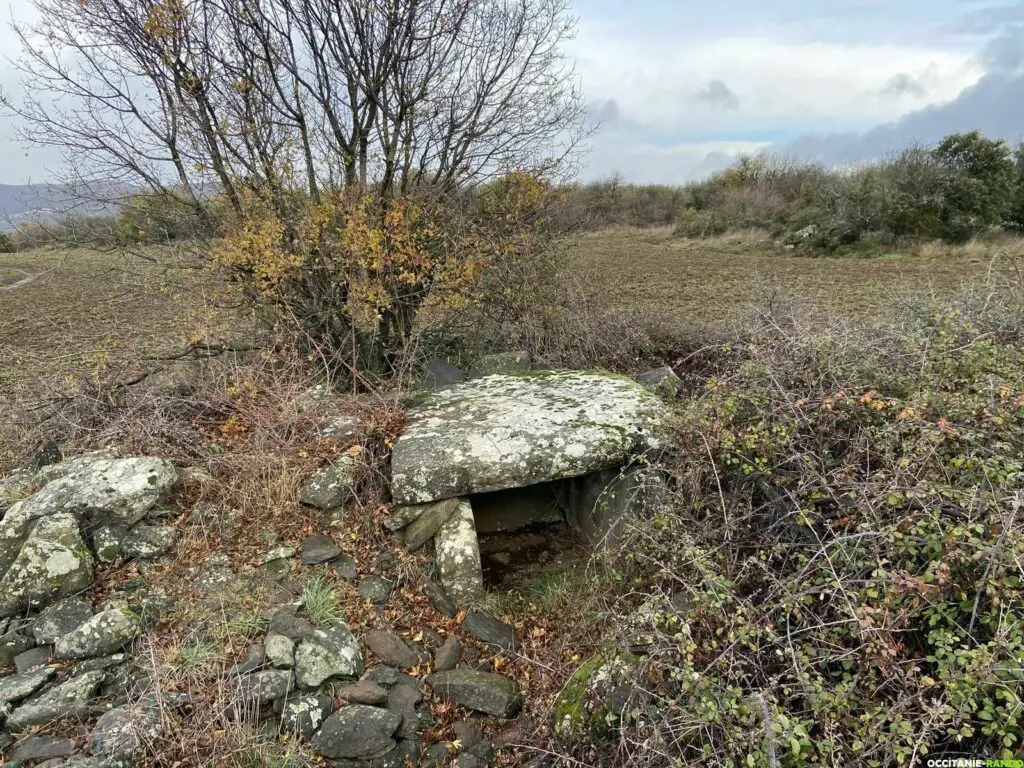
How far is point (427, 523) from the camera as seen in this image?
391 cm

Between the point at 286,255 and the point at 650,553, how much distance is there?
4.09m

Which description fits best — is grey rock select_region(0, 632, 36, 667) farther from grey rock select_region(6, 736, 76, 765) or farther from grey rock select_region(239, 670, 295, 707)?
grey rock select_region(239, 670, 295, 707)

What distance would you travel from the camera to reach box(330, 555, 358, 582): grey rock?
3.62m

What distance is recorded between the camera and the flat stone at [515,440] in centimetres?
389

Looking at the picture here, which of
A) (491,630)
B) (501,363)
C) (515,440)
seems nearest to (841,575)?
(491,630)

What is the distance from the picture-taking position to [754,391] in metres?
3.51

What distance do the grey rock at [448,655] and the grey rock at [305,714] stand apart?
60 cm

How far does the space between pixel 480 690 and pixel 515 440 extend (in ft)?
5.22

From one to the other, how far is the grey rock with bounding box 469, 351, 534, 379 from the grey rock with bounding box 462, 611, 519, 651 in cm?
306

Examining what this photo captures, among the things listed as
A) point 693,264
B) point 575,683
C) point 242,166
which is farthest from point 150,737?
point 693,264

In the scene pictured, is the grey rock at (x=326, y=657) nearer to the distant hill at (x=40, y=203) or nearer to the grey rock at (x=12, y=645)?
the grey rock at (x=12, y=645)

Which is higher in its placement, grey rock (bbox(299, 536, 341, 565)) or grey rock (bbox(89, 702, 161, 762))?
grey rock (bbox(299, 536, 341, 565))

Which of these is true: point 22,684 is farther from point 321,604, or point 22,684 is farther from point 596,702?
point 596,702

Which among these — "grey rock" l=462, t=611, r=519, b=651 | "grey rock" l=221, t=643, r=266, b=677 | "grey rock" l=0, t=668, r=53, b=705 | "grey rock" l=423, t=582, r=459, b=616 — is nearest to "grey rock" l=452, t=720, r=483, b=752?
"grey rock" l=462, t=611, r=519, b=651
